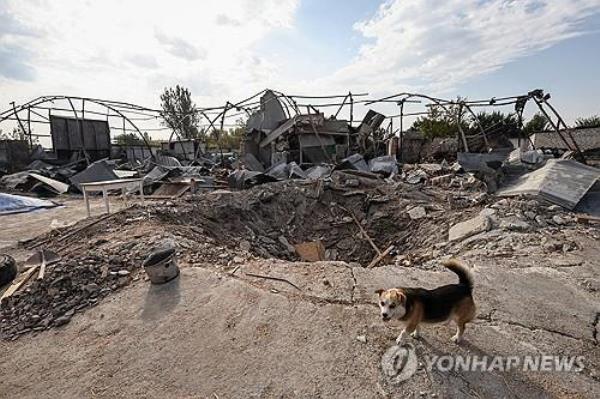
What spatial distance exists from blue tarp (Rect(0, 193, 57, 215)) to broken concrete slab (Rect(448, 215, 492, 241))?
9.69m

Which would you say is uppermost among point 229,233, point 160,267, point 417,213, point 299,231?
point 160,267

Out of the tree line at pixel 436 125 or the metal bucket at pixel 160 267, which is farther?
the tree line at pixel 436 125

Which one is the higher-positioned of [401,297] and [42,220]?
[401,297]

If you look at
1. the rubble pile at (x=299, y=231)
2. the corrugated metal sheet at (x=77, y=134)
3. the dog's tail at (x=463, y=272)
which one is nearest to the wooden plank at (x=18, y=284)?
the rubble pile at (x=299, y=231)

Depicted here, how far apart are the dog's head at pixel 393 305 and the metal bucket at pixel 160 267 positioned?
2309mm

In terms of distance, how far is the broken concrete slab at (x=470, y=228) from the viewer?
16.6 feet

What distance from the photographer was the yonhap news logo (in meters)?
2.17

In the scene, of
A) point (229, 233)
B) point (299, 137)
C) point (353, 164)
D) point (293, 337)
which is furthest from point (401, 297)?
point (299, 137)

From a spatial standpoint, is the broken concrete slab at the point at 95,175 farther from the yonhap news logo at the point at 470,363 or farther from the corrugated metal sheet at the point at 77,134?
the yonhap news logo at the point at 470,363

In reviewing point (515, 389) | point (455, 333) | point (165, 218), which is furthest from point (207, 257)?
point (515, 389)

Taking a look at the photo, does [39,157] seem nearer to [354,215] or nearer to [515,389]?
[354,215]

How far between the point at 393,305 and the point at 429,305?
0.35 metres

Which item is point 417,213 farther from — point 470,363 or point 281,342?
point 281,342

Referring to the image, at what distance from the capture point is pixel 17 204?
26.7ft
